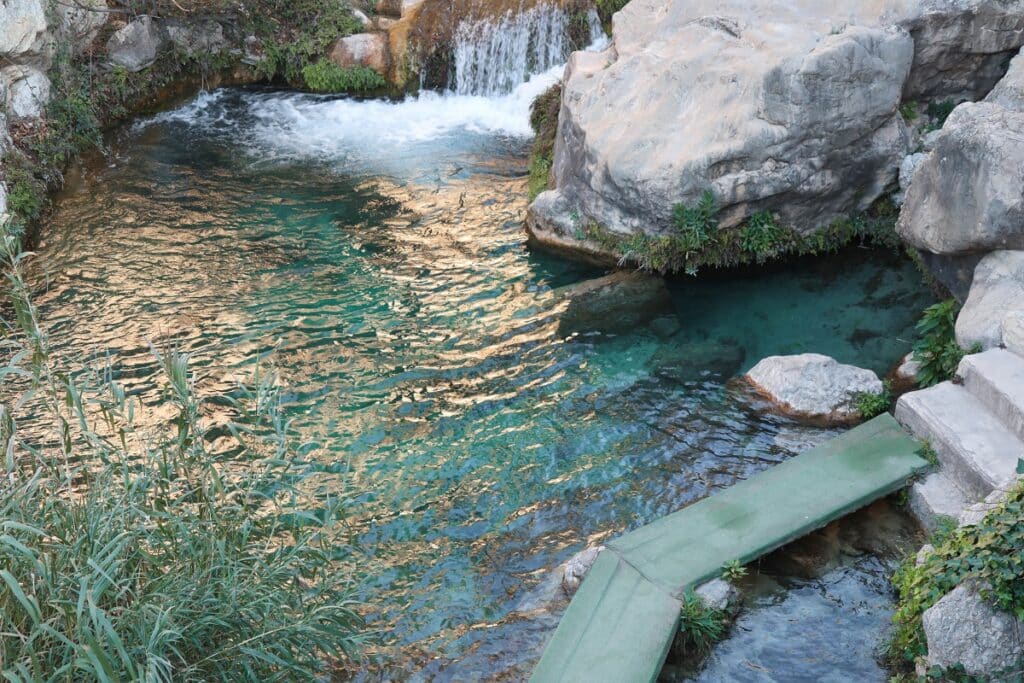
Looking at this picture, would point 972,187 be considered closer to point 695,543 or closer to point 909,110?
point 909,110

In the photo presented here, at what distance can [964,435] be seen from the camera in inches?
278

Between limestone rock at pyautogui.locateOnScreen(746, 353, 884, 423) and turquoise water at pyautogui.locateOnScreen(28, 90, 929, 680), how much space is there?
0.27m

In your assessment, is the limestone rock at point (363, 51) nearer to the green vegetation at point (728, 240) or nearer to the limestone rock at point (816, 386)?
the green vegetation at point (728, 240)

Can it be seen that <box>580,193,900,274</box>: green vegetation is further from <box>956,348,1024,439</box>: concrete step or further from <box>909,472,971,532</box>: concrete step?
<box>909,472,971,532</box>: concrete step

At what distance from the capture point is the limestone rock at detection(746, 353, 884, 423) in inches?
335

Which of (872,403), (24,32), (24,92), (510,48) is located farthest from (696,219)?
(24,92)

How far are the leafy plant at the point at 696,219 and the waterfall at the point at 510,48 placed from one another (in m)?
6.27

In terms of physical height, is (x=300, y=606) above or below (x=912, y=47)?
below

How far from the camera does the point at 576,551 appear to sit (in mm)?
7148

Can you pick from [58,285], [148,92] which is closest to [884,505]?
[58,285]

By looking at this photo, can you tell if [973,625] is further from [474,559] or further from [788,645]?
[474,559]

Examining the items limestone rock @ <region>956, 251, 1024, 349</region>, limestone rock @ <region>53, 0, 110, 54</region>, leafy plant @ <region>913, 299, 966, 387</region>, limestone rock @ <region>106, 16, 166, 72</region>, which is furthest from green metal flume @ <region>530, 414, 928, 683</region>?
limestone rock @ <region>106, 16, 166, 72</region>

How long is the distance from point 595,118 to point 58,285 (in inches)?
262

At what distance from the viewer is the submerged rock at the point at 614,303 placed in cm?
1020
